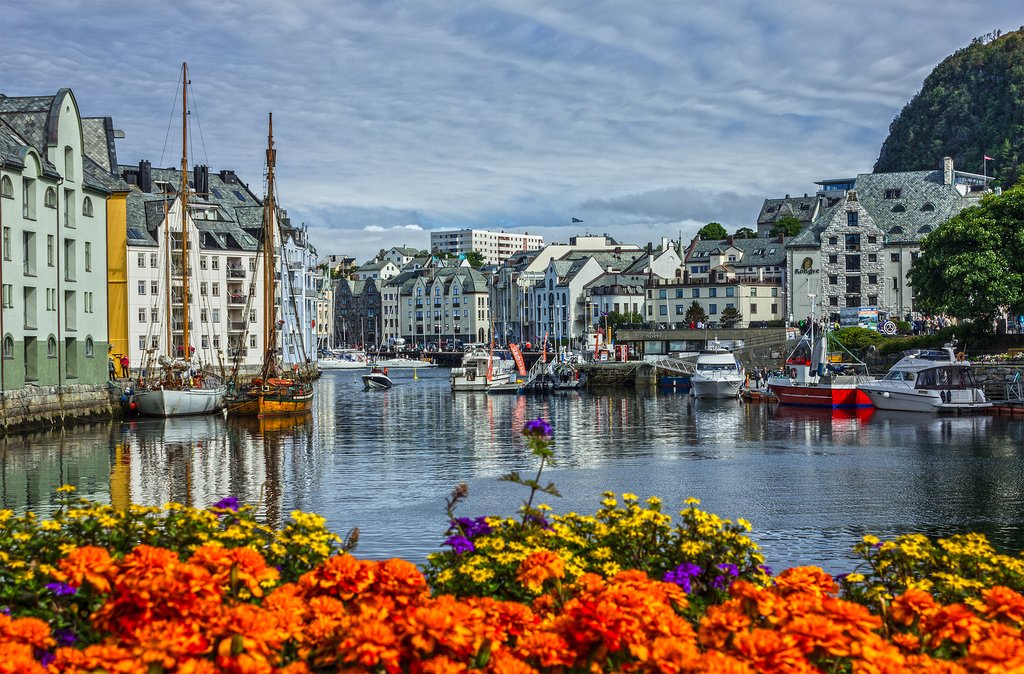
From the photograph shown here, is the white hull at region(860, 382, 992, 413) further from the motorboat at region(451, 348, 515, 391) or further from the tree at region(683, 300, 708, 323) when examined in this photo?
the tree at region(683, 300, 708, 323)

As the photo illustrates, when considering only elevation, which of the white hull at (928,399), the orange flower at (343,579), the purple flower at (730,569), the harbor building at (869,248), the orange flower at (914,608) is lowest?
the white hull at (928,399)

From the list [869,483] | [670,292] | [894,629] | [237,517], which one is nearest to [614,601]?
[894,629]

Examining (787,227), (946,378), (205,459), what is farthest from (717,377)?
(787,227)

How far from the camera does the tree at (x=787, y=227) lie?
172 metres

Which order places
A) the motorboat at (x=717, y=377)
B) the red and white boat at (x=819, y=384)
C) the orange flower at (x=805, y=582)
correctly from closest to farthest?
the orange flower at (x=805, y=582), the red and white boat at (x=819, y=384), the motorboat at (x=717, y=377)

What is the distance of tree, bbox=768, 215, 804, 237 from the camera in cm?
17176

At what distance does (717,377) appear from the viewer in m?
92.8

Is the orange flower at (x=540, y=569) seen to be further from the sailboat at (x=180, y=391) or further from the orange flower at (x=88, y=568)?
the sailboat at (x=180, y=391)

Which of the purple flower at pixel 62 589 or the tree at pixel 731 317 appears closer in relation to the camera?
the purple flower at pixel 62 589

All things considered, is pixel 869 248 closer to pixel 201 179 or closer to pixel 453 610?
pixel 201 179

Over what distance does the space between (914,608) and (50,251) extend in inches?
2462

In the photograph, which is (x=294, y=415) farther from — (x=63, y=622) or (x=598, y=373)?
(x=63, y=622)

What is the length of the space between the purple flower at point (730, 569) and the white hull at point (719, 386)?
262 feet

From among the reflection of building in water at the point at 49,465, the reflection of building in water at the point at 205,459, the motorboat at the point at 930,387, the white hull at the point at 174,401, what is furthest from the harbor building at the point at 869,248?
the reflection of building in water at the point at 49,465
